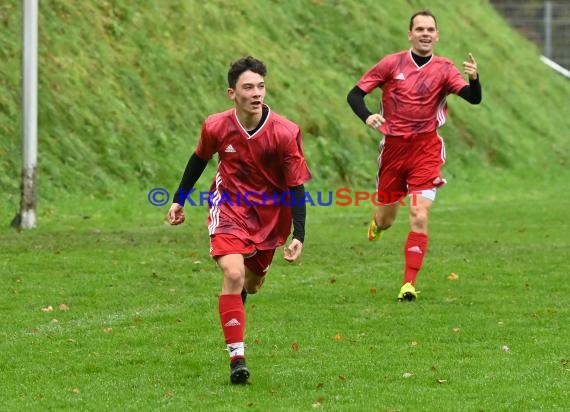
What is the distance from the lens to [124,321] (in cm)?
1121

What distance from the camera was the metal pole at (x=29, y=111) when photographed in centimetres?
1823

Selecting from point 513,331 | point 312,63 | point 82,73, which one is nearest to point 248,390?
point 513,331

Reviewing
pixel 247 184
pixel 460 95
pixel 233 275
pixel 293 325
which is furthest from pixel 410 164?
pixel 233 275

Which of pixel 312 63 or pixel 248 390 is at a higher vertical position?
pixel 312 63

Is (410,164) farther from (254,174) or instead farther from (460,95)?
(254,174)

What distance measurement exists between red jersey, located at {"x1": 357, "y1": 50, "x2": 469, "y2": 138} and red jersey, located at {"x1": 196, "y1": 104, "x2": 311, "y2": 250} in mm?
4238

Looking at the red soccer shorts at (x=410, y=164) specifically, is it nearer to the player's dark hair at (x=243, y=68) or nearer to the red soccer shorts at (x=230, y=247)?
the red soccer shorts at (x=230, y=247)

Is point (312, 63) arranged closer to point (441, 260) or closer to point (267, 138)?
point (441, 260)

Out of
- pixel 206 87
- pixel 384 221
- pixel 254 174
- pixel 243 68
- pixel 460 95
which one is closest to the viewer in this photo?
pixel 243 68

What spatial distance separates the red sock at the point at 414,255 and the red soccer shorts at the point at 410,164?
491mm

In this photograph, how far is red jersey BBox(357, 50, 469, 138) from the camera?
42.9 feet

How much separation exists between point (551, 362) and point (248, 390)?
2194 millimetres

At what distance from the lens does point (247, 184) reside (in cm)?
894

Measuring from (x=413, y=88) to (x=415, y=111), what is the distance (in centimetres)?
22
